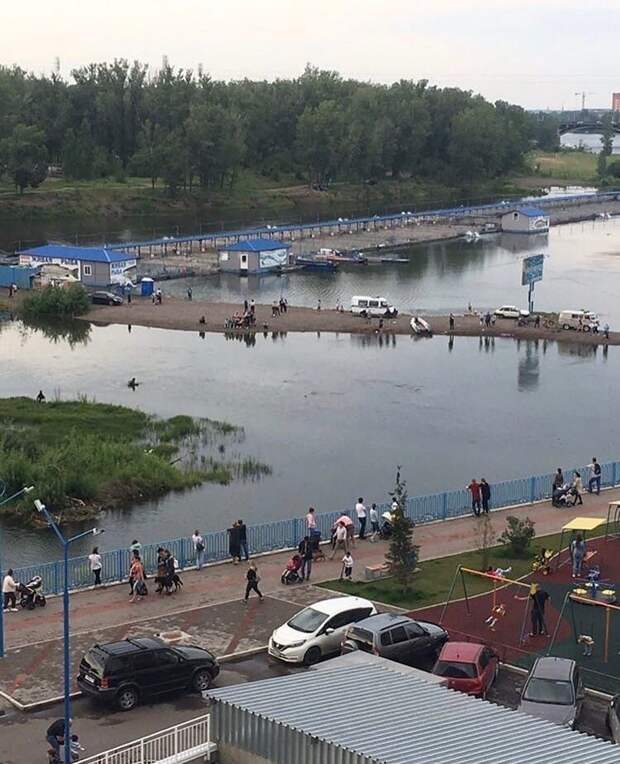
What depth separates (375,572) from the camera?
26.7m

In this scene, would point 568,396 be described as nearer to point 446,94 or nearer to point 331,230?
point 331,230

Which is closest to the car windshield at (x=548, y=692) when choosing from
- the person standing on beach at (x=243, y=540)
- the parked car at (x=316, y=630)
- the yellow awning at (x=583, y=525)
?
the parked car at (x=316, y=630)

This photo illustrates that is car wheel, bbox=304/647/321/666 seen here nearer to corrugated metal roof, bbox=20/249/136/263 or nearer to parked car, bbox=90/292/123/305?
parked car, bbox=90/292/123/305

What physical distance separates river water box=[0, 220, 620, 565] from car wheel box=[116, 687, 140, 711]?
11.8 metres

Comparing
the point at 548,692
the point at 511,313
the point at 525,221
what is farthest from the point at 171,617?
the point at 525,221

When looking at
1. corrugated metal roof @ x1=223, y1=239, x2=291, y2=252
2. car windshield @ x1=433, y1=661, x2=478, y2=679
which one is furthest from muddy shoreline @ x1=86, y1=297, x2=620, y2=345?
car windshield @ x1=433, y1=661, x2=478, y2=679

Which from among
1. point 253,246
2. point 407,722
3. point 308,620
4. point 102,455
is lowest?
point 102,455

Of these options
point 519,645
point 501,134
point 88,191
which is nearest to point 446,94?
point 501,134

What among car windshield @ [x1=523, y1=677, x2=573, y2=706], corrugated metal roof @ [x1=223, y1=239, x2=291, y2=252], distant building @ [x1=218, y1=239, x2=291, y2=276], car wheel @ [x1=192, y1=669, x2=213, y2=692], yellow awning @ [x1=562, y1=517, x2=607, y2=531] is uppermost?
corrugated metal roof @ [x1=223, y1=239, x2=291, y2=252]

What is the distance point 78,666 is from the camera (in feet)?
69.9

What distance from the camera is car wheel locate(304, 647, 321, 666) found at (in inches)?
849

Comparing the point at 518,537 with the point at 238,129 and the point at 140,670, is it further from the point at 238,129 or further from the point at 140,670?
the point at 238,129

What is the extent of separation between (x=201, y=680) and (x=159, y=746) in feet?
12.5

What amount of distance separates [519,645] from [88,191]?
4447 inches
